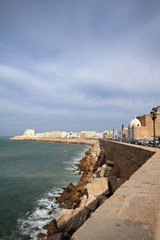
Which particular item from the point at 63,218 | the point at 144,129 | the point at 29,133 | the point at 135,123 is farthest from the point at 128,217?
the point at 29,133

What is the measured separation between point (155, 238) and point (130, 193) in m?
1.15

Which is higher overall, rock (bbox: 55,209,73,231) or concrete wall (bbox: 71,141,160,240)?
concrete wall (bbox: 71,141,160,240)

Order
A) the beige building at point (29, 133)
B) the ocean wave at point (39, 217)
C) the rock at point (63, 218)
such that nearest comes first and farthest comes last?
the rock at point (63, 218) < the ocean wave at point (39, 217) < the beige building at point (29, 133)

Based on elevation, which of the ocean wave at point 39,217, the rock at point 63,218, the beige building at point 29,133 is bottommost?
the ocean wave at point 39,217

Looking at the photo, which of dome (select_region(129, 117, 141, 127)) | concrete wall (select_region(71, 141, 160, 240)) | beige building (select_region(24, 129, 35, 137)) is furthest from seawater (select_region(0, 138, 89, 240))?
beige building (select_region(24, 129, 35, 137))

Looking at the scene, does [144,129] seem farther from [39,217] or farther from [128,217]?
[128,217]

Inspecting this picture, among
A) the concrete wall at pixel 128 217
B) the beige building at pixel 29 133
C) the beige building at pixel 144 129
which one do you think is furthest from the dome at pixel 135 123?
the beige building at pixel 29 133

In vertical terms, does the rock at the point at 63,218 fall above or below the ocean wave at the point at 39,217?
above

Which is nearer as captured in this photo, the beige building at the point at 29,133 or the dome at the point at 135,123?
the dome at the point at 135,123

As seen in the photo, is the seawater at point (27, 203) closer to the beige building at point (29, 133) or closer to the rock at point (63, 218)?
the rock at point (63, 218)

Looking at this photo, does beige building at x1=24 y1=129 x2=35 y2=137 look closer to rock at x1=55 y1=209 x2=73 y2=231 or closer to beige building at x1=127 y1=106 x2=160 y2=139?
beige building at x1=127 y1=106 x2=160 y2=139

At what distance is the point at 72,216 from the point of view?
5.42 m

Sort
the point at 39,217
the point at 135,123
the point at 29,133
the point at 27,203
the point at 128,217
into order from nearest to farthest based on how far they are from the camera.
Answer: the point at 128,217 → the point at 39,217 → the point at 27,203 → the point at 135,123 → the point at 29,133

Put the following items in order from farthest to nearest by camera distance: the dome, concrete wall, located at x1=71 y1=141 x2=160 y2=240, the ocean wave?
the dome, the ocean wave, concrete wall, located at x1=71 y1=141 x2=160 y2=240
